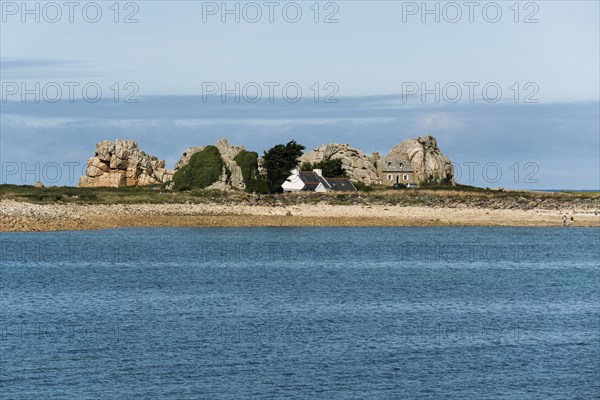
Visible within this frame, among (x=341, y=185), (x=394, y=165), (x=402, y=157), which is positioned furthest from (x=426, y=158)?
(x=341, y=185)

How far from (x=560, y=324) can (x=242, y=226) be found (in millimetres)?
50123

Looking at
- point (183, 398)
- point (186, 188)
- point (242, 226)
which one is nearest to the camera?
point (183, 398)

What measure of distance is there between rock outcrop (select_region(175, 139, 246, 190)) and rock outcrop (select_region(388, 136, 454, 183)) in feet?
114

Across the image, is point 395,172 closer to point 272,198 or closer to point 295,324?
point 272,198

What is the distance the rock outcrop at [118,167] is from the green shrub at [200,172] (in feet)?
50.7

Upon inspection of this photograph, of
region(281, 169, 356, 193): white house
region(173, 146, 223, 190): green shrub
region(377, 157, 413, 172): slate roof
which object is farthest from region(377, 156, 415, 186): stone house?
region(173, 146, 223, 190): green shrub

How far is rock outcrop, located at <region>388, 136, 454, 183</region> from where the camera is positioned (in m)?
140

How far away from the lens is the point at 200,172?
355 ft

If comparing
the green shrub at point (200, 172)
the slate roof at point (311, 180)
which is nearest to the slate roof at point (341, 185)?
the slate roof at point (311, 180)

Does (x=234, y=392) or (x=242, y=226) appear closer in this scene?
(x=234, y=392)

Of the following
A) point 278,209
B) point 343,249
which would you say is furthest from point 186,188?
point 343,249

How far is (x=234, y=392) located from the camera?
22984 mm

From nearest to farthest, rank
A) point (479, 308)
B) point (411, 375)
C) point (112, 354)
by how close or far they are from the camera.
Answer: point (411, 375)
point (112, 354)
point (479, 308)

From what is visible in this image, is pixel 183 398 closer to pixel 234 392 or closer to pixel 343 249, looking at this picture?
pixel 234 392
